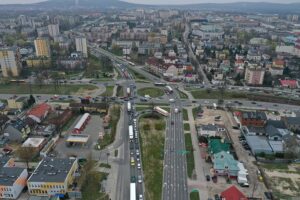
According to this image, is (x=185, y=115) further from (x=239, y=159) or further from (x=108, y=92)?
(x=108, y=92)

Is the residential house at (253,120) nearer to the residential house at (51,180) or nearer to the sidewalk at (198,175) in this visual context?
the sidewalk at (198,175)

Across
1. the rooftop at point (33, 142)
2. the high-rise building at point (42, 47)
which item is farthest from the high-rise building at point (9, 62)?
the rooftop at point (33, 142)

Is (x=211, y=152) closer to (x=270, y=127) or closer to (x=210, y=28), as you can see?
(x=270, y=127)

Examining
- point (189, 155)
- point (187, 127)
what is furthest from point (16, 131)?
point (187, 127)

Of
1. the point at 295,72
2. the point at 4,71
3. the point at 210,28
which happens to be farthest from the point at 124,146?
the point at 210,28

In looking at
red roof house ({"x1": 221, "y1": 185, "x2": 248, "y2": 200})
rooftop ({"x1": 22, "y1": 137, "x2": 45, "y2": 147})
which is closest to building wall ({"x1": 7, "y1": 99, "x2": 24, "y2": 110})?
rooftop ({"x1": 22, "y1": 137, "x2": 45, "y2": 147})

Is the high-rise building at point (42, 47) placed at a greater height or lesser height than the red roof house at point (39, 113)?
greater
